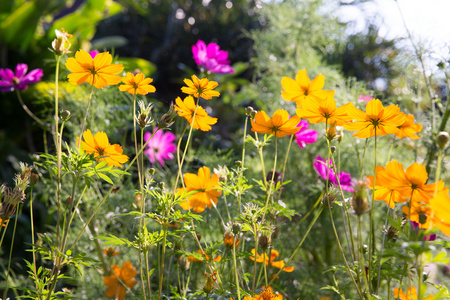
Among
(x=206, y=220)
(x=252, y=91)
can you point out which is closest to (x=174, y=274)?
(x=206, y=220)

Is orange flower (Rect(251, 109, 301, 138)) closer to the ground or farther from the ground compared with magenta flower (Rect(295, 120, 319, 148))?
farther from the ground

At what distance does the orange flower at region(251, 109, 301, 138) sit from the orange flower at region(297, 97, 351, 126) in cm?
2

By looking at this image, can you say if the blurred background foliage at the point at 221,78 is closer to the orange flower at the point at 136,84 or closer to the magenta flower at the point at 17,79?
the magenta flower at the point at 17,79

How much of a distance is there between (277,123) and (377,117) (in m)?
0.12

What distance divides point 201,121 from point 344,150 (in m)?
0.58

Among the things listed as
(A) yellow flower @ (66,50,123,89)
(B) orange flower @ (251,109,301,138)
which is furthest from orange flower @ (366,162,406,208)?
(A) yellow flower @ (66,50,123,89)

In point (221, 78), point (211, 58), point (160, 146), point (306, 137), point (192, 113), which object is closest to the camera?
point (192, 113)

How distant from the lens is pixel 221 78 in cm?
287

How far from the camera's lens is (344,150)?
1010 mm

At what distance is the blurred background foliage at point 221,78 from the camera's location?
983 mm

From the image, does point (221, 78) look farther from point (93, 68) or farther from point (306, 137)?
point (93, 68)

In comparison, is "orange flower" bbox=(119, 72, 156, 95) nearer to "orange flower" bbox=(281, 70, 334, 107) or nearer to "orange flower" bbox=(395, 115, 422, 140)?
"orange flower" bbox=(281, 70, 334, 107)

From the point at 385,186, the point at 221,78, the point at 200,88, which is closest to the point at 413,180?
the point at 385,186

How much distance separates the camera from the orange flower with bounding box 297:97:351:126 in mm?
479
